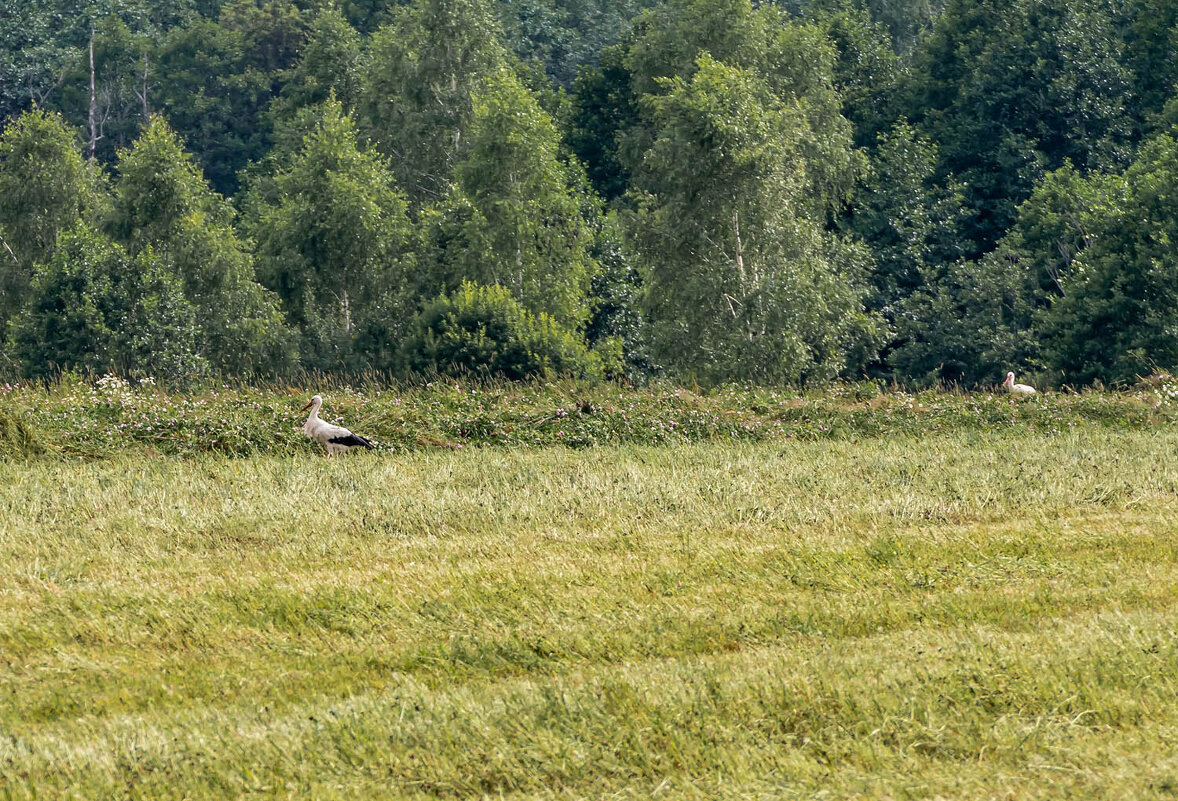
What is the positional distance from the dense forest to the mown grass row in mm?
14949

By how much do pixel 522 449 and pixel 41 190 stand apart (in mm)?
39055

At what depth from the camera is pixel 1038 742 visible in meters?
7.39

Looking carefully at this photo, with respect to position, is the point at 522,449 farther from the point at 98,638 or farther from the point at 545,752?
the point at 545,752

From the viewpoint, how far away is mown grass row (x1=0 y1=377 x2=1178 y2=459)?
20094 millimetres

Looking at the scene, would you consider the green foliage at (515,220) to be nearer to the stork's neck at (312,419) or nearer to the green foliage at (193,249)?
the green foliage at (193,249)

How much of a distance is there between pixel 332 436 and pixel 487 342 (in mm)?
22468

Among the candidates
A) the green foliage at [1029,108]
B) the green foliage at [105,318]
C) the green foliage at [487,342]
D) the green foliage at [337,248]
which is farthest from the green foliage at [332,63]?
the green foliage at [1029,108]

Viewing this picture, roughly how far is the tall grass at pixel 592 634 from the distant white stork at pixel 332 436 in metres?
2.60

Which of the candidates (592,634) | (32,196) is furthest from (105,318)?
(592,634)

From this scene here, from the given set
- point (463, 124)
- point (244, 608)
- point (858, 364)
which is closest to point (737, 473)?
point (244, 608)

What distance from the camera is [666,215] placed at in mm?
41656

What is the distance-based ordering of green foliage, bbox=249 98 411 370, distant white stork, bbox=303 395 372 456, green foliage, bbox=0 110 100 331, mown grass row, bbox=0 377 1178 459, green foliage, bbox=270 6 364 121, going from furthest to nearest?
green foliage, bbox=270 6 364 121 → green foliage, bbox=0 110 100 331 → green foliage, bbox=249 98 411 370 → mown grass row, bbox=0 377 1178 459 → distant white stork, bbox=303 395 372 456

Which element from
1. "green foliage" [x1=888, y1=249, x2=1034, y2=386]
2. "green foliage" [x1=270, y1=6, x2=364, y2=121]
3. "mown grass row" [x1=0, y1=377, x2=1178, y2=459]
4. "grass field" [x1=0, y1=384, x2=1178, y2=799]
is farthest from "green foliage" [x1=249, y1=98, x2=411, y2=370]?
"grass field" [x1=0, y1=384, x2=1178, y2=799]

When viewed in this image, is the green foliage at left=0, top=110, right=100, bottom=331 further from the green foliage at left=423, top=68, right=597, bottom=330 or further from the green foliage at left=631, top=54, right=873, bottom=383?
the green foliage at left=631, top=54, right=873, bottom=383
